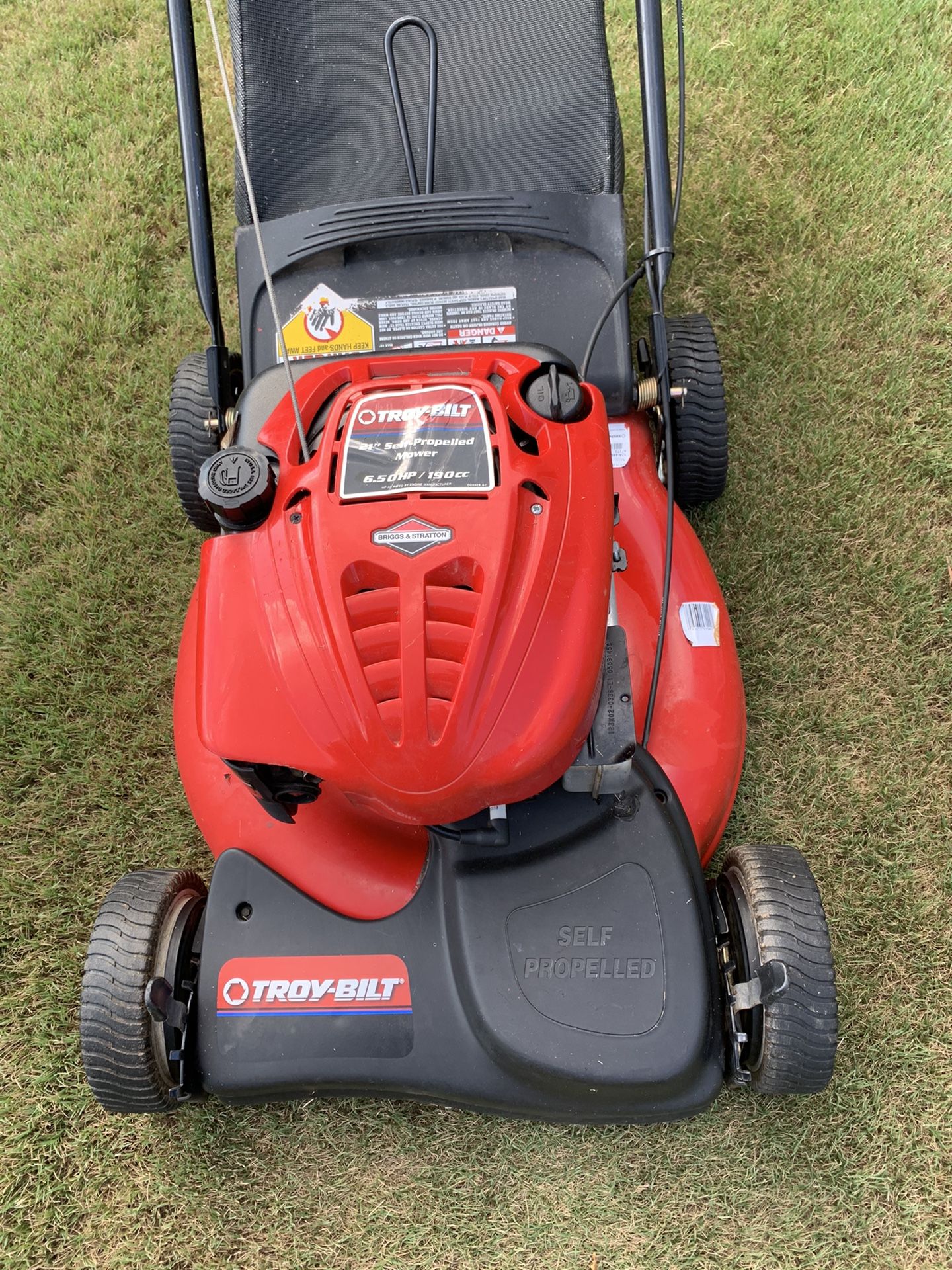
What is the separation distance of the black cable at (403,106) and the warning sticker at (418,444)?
2.07 feet

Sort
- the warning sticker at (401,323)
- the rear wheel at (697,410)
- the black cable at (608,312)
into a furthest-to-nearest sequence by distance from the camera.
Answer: the rear wheel at (697,410), the warning sticker at (401,323), the black cable at (608,312)

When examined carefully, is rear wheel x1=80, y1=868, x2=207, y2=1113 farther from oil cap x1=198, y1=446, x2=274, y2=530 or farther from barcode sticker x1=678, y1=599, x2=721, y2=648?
barcode sticker x1=678, y1=599, x2=721, y2=648

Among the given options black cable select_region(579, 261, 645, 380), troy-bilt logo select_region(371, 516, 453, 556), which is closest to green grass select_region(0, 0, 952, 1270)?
black cable select_region(579, 261, 645, 380)

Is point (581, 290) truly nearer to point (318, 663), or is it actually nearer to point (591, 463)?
point (591, 463)

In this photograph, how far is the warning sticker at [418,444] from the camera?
1.07m

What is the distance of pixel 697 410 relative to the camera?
1649 millimetres

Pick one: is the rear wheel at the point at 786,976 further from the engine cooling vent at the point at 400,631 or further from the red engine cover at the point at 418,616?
the engine cooling vent at the point at 400,631

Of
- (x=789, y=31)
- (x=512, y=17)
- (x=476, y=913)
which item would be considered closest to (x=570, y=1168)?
(x=476, y=913)

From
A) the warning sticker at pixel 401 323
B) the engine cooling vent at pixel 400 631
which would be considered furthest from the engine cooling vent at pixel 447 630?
the warning sticker at pixel 401 323

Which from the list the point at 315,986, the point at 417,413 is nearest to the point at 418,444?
the point at 417,413

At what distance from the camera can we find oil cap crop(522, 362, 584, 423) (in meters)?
1.15

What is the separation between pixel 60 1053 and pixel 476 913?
0.79 m

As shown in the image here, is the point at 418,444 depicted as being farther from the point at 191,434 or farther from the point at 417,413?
the point at 191,434

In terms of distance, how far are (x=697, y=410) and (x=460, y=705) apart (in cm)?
89
